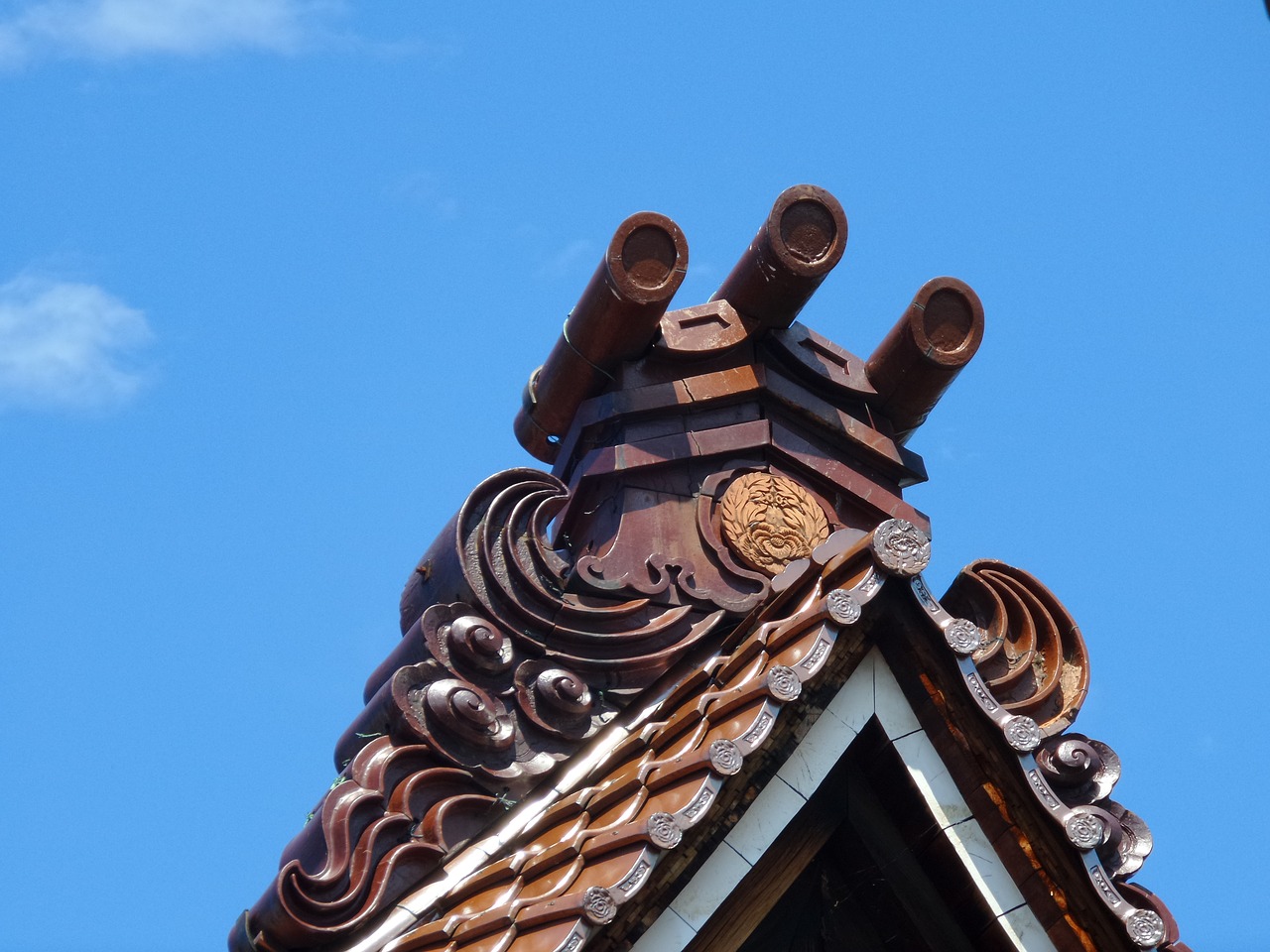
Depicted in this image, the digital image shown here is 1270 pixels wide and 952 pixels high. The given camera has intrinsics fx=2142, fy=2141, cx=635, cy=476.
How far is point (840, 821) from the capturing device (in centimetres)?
897

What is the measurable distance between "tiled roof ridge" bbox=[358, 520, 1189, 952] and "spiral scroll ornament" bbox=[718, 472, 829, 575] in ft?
3.46

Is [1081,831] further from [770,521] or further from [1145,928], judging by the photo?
[770,521]

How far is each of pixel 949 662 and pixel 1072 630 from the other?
2182mm

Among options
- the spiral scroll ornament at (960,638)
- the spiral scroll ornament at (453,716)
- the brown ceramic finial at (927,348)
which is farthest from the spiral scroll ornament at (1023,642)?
the spiral scroll ornament at (453,716)

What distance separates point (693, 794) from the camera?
8.23 meters

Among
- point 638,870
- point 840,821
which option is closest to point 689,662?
point 840,821

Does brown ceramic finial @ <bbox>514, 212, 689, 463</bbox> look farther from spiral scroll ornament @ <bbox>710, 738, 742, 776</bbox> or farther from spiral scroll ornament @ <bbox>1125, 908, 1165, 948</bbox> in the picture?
spiral scroll ornament @ <bbox>1125, 908, 1165, 948</bbox>

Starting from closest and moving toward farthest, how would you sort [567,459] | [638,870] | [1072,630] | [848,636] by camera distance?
[638,870]
[848,636]
[1072,630]
[567,459]

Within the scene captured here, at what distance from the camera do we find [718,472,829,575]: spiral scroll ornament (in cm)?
1081

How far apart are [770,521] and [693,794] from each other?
295 centimetres

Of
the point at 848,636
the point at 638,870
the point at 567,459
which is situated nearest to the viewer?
the point at 638,870

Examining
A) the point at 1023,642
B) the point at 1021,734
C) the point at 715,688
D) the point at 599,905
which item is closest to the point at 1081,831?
the point at 1021,734

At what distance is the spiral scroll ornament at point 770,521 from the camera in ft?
35.5

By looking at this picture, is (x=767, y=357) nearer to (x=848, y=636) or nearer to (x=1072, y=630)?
(x=1072, y=630)
